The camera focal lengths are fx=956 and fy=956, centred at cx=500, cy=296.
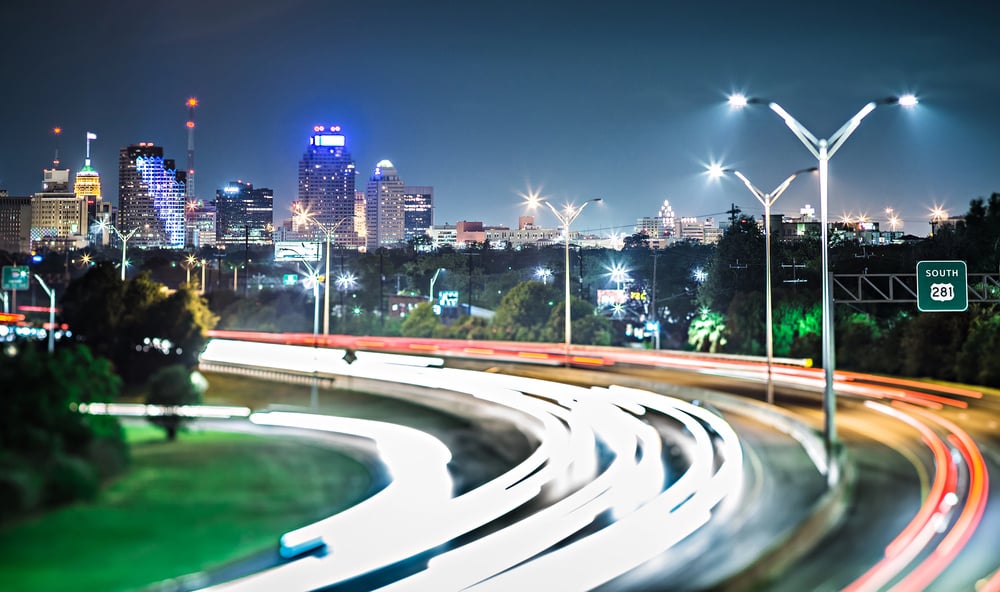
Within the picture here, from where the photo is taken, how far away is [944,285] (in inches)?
1438

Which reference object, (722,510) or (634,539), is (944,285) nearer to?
(722,510)

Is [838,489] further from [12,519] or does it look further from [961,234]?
[961,234]

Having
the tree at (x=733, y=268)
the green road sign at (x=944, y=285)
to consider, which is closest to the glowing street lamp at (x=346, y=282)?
the tree at (x=733, y=268)

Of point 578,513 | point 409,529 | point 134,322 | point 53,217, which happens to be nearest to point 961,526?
point 578,513

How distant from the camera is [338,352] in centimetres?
4206

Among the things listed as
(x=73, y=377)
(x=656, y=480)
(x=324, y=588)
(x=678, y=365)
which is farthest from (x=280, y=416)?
(x=678, y=365)

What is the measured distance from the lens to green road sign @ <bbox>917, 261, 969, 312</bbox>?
36.4 m

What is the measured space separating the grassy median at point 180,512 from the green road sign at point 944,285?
23.9 m

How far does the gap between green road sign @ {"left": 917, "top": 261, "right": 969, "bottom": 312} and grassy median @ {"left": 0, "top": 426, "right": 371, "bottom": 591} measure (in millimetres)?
23928

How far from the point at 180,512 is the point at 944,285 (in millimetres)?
29504

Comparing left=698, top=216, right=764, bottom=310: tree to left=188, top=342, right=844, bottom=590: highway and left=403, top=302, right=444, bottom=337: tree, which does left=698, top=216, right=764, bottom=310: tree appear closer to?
left=403, top=302, right=444, bottom=337: tree

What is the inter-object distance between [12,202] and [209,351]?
10302 centimetres

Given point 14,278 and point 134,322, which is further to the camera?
point 14,278

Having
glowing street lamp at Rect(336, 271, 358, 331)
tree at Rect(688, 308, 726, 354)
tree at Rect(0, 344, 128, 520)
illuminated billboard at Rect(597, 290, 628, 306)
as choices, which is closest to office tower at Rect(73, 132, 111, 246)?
glowing street lamp at Rect(336, 271, 358, 331)
